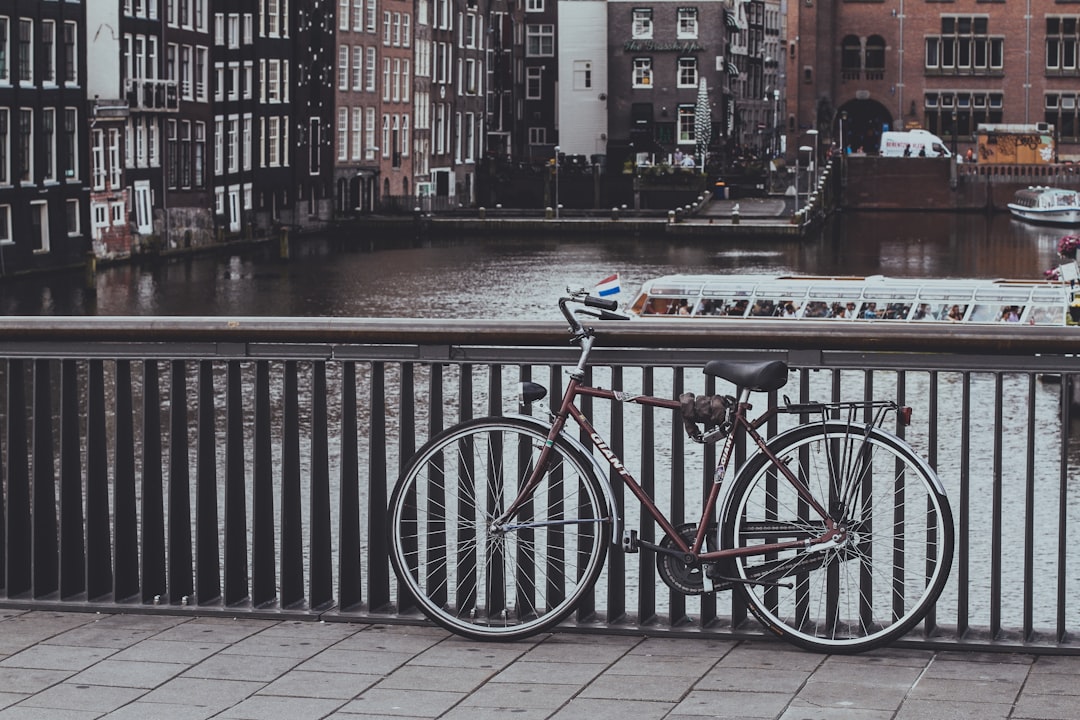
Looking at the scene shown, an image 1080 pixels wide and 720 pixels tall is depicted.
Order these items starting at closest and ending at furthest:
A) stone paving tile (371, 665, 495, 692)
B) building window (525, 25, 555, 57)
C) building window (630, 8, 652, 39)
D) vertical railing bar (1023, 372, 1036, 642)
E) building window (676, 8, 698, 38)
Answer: stone paving tile (371, 665, 495, 692)
vertical railing bar (1023, 372, 1036, 642)
building window (630, 8, 652, 39)
building window (676, 8, 698, 38)
building window (525, 25, 555, 57)

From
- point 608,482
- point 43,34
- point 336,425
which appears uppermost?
point 43,34

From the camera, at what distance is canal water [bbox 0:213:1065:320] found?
52344 millimetres

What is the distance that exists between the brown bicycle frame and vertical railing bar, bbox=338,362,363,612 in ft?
1.76

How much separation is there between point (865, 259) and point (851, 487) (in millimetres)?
Result: 66911

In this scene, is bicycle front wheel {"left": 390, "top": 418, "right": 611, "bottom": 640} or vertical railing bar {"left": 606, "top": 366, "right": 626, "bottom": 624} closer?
bicycle front wheel {"left": 390, "top": 418, "right": 611, "bottom": 640}

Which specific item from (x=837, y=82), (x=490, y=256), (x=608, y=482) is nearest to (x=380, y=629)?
(x=608, y=482)

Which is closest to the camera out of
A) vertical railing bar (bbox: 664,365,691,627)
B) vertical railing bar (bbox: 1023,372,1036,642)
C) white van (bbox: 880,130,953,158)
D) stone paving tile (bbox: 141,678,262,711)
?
stone paving tile (bbox: 141,678,262,711)

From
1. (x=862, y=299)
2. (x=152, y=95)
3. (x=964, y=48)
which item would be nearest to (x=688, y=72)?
(x=964, y=48)

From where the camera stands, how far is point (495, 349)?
18.7 ft

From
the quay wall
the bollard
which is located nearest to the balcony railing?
the bollard

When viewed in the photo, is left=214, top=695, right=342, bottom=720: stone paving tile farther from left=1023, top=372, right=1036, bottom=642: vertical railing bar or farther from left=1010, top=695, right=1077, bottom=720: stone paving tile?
left=1023, top=372, right=1036, bottom=642: vertical railing bar

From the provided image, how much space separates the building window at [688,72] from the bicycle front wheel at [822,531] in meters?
95.0

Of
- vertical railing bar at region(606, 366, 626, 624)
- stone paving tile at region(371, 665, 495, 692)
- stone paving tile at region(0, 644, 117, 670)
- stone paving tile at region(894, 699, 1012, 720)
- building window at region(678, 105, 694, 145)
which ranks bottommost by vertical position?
stone paving tile at region(0, 644, 117, 670)

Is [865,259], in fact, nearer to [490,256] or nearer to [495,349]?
[490,256]
